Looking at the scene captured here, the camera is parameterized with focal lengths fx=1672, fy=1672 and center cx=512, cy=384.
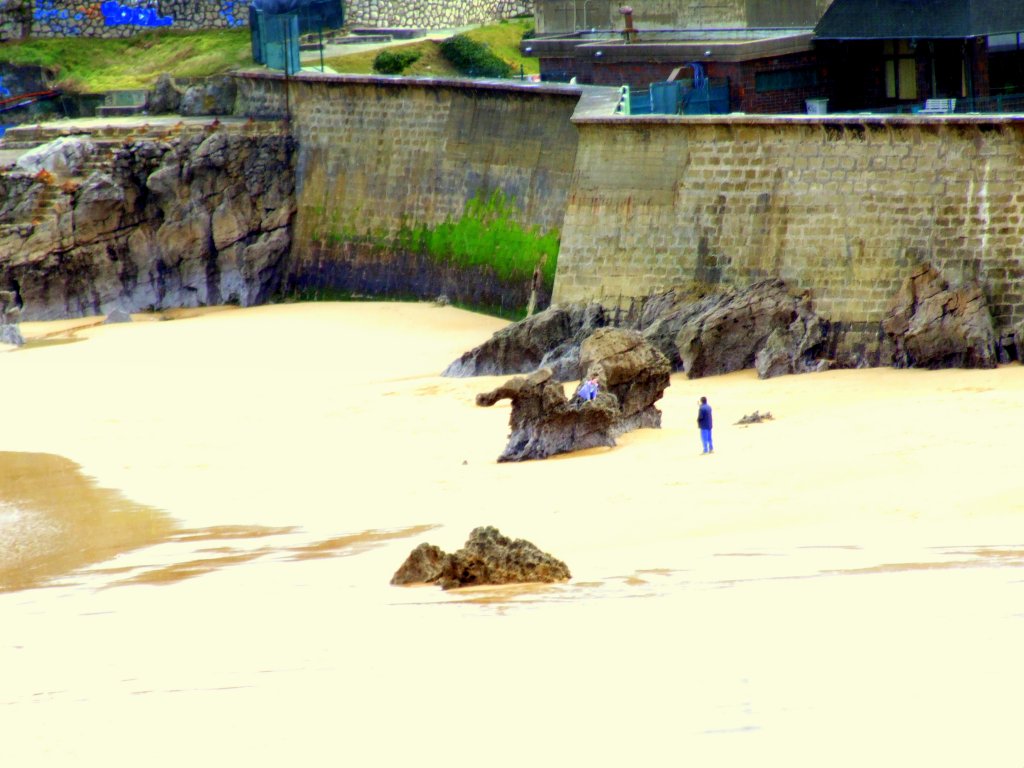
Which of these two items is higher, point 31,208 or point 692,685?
point 31,208

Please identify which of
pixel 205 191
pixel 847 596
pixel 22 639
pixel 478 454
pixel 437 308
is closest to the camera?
pixel 847 596

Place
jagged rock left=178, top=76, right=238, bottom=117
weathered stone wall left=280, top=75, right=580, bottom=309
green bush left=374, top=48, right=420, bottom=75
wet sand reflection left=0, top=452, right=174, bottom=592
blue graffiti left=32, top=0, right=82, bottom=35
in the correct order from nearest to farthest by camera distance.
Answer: wet sand reflection left=0, top=452, right=174, bottom=592 → weathered stone wall left=280, top=75, right=580, bottom=309 → jagged rock left=178, top=76, right=238, bottom=117 → green bush left=374, top=48, right=420, bottom=75 → blue graffiti left=32, top=0, right=82, bottom=35

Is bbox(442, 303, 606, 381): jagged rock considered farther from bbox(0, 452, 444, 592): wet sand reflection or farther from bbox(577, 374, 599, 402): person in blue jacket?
bbox(0, 452, 444, 592): wet sand reflection

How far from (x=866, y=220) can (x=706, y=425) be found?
7.18 meters

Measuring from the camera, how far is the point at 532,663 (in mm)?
10102

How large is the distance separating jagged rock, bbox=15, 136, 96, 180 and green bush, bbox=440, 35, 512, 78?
9.35 meters

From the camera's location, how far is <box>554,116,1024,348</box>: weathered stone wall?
22812mm

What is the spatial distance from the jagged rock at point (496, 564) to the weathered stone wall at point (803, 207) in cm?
1196

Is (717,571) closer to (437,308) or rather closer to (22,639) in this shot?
(22,639)

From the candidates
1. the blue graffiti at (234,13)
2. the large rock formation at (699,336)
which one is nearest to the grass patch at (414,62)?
the blue graffiti at (234,13)

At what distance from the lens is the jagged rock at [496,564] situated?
41.1 feet

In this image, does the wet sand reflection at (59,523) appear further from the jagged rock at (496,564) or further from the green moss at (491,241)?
the green moss at (491,241)

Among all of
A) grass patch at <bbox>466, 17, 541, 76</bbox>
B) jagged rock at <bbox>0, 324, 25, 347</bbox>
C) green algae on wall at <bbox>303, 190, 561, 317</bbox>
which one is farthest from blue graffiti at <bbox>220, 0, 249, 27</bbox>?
jagged rock at <bbox>0, 324, 25, 347</bbox>

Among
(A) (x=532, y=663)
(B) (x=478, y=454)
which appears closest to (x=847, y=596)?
(A) (x=532, y=663)
